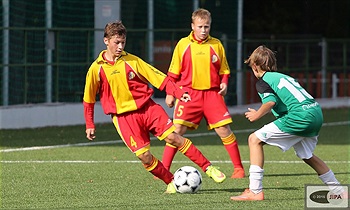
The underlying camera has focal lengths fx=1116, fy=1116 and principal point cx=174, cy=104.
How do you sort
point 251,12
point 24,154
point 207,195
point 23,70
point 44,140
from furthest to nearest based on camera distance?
1. point 251,12
2. point 23,70
3. point 44,140
4. point 24,154
5. point 207,195

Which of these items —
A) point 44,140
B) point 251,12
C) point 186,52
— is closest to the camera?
point 186,52

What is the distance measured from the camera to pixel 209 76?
1291 centimetres

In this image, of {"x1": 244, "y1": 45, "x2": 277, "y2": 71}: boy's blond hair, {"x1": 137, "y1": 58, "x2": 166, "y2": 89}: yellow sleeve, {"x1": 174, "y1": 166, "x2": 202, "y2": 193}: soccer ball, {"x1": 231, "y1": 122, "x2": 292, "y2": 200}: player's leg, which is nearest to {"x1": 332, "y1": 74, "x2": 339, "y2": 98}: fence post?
{"x1": 137, "y1": 58, "x2": 166, "y2": 89}: yellow sleeve

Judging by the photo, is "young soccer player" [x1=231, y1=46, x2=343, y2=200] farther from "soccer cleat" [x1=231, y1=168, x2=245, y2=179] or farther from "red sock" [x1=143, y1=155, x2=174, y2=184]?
"soccer cleat" [x1=231, y1=168, x2=245, y2=179]

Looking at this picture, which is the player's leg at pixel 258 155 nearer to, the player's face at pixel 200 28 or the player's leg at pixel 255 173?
the player's leg at pixel 255 173

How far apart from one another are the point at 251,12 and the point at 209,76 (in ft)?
83.1

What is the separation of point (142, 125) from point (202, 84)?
2.04 meters

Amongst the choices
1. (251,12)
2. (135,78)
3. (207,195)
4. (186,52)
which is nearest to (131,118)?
(135,78)

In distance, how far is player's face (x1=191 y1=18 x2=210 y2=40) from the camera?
12484 millimetres

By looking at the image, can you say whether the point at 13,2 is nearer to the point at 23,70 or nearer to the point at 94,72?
the point at 23,70

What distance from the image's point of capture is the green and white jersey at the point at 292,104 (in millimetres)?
10180

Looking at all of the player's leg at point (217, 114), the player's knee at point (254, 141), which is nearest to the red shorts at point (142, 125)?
the player's knee at point (254, 141)

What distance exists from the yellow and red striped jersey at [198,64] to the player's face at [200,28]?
0.14 meters

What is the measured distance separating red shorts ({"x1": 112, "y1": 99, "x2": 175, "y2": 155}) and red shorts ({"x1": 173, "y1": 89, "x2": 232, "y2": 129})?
1.81 meters
